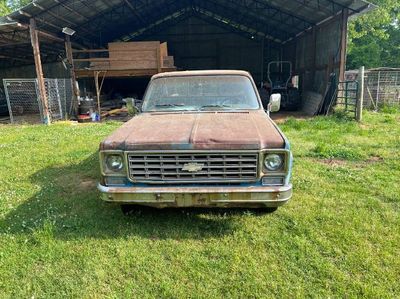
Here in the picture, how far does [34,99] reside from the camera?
18922mm

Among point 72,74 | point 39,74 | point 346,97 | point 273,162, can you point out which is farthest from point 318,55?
point 273,162

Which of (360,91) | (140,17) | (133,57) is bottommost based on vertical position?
(360,91)

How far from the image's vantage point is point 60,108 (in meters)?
14.1

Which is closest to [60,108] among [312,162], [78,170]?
[78,170]

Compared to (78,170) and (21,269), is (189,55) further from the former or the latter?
(21,269)

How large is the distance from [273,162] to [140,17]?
64.9 feet

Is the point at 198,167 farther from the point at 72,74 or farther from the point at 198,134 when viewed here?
the point at 72,74

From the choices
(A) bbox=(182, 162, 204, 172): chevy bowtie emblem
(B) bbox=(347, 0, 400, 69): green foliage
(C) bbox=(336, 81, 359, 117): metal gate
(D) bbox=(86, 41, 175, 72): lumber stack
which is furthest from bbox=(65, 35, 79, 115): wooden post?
(B) bbox=(347, 0, 400, 69): green foliage

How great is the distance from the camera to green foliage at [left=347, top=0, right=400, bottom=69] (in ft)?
88.4

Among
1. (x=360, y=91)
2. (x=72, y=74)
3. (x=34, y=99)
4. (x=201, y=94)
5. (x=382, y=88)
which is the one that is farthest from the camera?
(x=34, y=99)

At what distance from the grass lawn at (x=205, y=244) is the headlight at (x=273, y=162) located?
80 cm

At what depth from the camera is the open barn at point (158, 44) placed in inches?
508

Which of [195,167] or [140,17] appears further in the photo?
[140,17]

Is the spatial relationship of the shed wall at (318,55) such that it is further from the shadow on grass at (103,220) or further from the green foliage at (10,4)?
the green foliage at (10,4)
